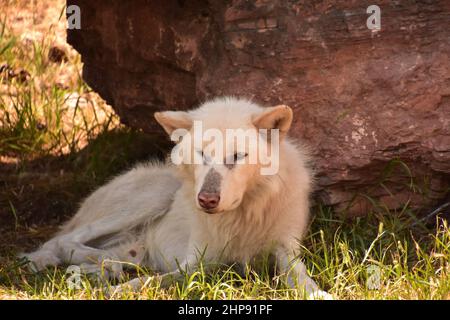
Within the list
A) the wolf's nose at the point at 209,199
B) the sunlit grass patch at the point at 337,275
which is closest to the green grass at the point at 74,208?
the sunlit grass patch at the point at 337,275

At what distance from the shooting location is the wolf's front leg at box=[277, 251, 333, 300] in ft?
15.4

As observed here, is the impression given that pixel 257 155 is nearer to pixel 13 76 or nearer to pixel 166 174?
pixel 166 174

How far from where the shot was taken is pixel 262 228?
5293 mm

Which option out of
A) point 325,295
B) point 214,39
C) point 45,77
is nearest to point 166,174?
point 214,39

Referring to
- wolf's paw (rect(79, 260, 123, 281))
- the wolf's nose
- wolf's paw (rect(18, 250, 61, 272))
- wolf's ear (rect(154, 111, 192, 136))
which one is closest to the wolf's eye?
the wolf's nose

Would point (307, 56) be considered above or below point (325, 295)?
above

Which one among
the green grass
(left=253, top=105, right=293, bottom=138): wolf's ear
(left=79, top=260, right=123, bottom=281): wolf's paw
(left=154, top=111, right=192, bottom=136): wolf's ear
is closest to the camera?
the green grass

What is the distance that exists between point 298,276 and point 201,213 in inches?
31.9

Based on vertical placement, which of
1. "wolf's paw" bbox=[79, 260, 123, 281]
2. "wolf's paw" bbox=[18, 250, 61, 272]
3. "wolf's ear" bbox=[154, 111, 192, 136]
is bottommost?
"wolf's paw" bbox=[79, 260, 123, 281]

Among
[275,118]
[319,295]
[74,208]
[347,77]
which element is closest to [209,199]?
[275,118]

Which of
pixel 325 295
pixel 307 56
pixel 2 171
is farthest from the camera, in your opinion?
pixel 2 171

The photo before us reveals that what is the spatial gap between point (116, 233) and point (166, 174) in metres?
0.60

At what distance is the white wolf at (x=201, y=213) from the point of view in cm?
486

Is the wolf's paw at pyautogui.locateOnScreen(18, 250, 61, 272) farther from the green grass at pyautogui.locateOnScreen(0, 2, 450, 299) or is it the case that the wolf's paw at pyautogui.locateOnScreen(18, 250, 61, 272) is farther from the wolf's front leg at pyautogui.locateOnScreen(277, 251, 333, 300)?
the wolf's front leg at pyautogui.locateOnScreen(277, 251, 333, 300)
